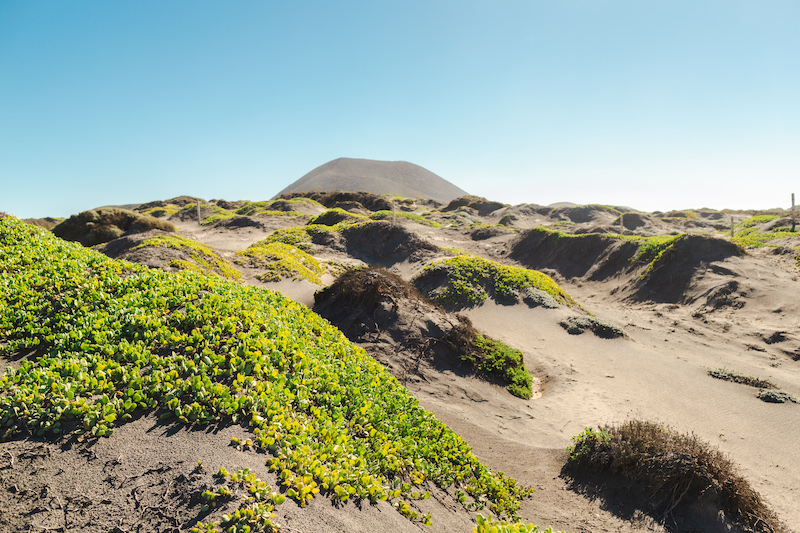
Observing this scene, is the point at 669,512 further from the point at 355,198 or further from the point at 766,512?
the point at 355,198

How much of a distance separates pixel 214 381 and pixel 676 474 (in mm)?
5564

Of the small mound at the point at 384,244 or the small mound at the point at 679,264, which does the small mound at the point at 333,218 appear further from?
the small mound at the point at 679,264

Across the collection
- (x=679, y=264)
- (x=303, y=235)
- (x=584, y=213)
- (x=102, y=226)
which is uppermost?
(x=584, y=213)

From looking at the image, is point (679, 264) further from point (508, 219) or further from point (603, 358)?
point (508, 219)

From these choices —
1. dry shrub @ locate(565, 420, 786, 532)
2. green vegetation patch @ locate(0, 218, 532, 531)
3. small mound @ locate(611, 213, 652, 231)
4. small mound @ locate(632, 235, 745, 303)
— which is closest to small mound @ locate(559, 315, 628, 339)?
dry shrub @ locate(565, 420, 786, 532)

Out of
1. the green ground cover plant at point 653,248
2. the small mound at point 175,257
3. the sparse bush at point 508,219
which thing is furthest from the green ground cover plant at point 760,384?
the sparse bush at point 508,219

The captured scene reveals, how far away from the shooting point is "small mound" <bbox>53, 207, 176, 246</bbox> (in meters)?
23.8

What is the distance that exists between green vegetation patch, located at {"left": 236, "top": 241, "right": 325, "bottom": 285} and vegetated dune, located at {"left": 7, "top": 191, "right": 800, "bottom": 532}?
0.29 meters

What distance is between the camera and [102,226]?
24.3 metres

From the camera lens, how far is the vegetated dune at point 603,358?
5.25 metres

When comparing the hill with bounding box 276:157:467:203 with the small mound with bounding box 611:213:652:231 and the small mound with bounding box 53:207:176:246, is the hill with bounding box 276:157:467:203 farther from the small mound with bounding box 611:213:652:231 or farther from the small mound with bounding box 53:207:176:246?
the small mound with bounding box 53:207:176:246

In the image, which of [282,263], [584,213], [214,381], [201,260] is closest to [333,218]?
[282,263]

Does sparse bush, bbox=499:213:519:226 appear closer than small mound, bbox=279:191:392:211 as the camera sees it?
Yes

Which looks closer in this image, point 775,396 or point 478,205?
point 775,396
